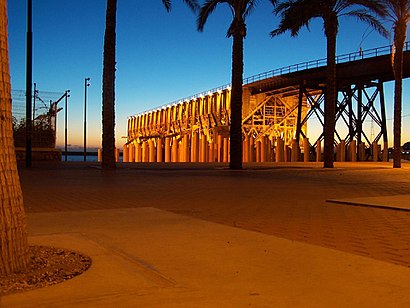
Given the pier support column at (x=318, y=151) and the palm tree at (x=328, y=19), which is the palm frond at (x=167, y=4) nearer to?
the palm tree at (x=328, y=19)

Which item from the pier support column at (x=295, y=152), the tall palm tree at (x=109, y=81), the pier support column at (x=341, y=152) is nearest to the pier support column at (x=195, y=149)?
the pier support column at (x=295, y=152)

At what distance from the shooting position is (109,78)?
21953mm

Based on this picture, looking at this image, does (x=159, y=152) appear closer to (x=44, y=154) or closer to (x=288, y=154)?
(x=288, y=154)

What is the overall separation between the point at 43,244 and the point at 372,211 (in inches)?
240

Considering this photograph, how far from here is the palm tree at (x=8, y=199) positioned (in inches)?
170

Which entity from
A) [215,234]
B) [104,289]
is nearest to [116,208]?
[215,234]

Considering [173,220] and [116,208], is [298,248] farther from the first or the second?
[116,208]

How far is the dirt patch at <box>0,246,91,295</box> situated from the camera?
4070mm

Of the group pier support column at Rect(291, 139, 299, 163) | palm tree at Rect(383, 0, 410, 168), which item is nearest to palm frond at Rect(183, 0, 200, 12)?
palm tree at Rect(383, 0, 410, 168)

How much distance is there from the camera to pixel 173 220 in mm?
7945

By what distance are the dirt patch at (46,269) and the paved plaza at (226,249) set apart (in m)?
0.16

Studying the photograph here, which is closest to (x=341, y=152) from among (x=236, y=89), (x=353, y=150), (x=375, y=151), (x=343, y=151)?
(x=343, y=151)

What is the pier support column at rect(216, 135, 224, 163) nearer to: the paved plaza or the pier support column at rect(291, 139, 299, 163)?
the pier support column at rect(291, 139, 299, 163)

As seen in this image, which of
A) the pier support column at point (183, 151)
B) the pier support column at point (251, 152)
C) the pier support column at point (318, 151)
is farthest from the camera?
the pier support column at point (183, 151)
